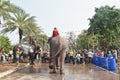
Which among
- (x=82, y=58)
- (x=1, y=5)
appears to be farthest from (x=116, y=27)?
(x=1, y=5)

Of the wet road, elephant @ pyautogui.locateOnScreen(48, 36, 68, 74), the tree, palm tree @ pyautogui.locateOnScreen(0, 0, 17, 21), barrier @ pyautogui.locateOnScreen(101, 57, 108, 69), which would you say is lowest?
the wet road

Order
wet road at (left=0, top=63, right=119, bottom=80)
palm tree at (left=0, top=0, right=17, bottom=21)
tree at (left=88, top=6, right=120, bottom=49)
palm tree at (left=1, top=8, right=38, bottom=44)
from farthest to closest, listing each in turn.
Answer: tree at (left=88, top=6, right=120, bottom=49) → palm tree at (left=1, top=8, right=38, bottom=44) → palm tree at (left=0, top=0, right=17, bottom=21) → wet road at (left=0, top=63, right=119, bottom=80)

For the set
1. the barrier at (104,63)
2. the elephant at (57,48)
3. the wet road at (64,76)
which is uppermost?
the elephant at (57,48)

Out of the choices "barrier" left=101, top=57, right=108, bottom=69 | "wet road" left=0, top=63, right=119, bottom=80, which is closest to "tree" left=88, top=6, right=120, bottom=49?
"barrier" left=101, top=57, right=108, bottom=69

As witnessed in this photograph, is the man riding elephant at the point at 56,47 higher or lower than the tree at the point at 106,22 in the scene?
lower

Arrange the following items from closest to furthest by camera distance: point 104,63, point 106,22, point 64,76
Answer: point 64,76
point 104,63
point 106,22

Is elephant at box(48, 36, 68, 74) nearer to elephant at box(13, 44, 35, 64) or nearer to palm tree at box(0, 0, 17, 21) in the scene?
palm tree at box(0, 0, 17, 21)

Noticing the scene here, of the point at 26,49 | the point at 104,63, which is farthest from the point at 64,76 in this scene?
the point at 26,49

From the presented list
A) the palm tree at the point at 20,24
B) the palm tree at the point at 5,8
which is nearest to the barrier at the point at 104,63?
the palm tree at the point at 5,8

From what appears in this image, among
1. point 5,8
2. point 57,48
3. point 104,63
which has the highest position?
point 5,8

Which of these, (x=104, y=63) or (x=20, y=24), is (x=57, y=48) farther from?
(x=20, y=24)

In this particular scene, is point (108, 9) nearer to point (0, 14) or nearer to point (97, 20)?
point (97, 20)

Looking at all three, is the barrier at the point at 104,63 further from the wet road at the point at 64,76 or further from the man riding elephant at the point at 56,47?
the man riding elephant at the point at 56,47

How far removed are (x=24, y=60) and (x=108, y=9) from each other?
21.9 metres
